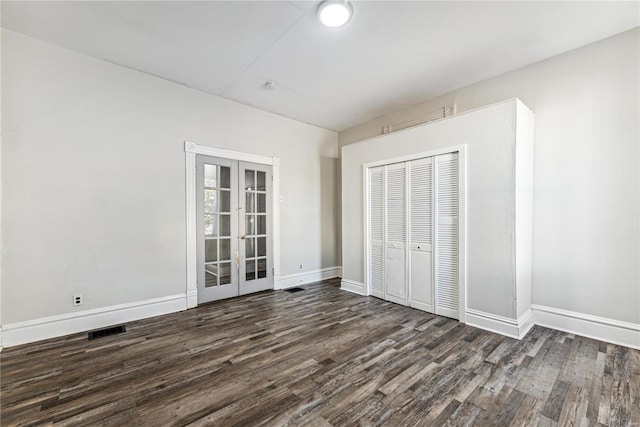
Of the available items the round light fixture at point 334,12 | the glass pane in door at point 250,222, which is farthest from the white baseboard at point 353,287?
the round light fixture at point 334,12

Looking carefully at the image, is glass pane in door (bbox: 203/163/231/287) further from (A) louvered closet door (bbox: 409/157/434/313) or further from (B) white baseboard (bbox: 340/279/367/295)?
(A) louvered closet door (bbox: 409/157/434/313)

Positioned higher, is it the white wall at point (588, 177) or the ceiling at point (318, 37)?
the ceiling at point (318, 37)

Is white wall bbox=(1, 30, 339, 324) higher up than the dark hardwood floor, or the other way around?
white wall bbox=(1, 30, 339, 324)

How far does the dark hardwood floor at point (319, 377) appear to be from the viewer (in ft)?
5.86

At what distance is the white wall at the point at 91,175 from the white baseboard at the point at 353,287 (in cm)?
258

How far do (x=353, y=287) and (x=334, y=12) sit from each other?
151 inches

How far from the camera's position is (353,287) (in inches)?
183

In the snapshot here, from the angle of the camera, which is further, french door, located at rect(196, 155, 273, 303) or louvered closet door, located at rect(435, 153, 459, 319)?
french door, located at rect(196, 155, 273, 303)

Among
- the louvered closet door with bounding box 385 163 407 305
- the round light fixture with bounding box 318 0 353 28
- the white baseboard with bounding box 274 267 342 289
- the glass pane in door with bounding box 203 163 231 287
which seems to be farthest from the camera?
the white baseboard with bounding box 274 267 342 289

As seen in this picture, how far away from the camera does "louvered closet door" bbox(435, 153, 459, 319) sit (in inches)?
134

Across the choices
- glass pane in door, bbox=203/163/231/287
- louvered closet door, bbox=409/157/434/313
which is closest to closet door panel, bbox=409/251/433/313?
louvered closet door, bbox=409/157/434/313

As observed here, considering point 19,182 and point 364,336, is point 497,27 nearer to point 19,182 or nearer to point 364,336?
point 364,336

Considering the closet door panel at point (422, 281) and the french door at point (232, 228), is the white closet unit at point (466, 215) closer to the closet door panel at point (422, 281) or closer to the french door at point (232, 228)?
the closet door panel at point (422, 281)

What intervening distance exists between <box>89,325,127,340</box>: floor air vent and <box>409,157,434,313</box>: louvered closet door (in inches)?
→ 144
